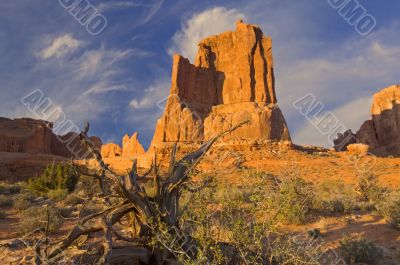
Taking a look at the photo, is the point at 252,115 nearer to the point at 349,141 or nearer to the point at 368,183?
the point at 368,183

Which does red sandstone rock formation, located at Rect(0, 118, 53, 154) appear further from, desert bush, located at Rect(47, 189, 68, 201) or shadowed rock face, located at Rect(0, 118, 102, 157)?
desert bush, located at Rect(47, 189, 68, 201)

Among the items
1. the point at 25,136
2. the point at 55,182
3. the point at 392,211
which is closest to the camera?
the point at 392,211

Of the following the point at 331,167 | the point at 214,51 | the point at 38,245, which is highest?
the point at 214,51

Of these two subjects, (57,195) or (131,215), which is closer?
(131,215)

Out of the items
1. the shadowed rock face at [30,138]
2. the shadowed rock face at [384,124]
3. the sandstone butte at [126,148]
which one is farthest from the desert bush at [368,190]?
the shadowed rock face at [384,124]

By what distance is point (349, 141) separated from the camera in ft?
225

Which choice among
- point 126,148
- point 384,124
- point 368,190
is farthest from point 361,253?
point 384,124

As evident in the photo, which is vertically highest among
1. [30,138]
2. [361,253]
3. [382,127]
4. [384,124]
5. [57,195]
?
[384,124]

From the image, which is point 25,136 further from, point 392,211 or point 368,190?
point 392,211

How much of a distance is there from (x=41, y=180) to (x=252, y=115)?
3090 centimetres

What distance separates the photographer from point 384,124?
65688 millimetres

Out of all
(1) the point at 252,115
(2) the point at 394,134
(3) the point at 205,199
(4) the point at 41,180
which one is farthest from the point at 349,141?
(3) the point at 205,199

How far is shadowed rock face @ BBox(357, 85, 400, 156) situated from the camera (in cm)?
6323

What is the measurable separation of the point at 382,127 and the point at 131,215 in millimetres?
71442
